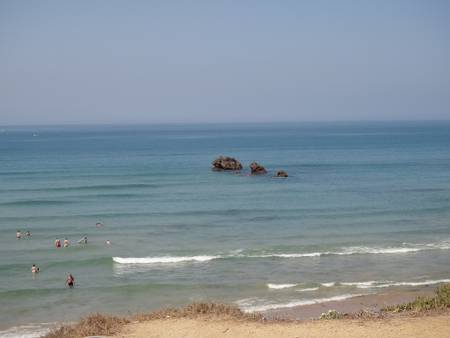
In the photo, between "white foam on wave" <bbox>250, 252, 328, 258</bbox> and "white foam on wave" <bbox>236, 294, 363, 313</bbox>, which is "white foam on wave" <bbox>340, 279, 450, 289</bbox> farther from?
"white foam on wave" <bbox>250, 252, 328, 258</bbox>

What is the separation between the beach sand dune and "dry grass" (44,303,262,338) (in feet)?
1.06

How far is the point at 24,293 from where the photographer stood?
915 inches

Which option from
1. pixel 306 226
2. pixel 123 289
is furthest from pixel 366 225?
pixel 123 289

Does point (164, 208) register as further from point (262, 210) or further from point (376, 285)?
point (376, 285)

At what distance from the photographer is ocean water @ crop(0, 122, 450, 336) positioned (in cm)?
2295

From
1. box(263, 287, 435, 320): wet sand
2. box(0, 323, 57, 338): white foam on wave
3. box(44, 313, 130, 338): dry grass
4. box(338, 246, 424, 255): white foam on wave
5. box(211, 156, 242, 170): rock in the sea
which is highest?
box(211, 156, 242, 170): rock in the sea

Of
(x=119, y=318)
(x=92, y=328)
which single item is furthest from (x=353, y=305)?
(x=92, y=328)

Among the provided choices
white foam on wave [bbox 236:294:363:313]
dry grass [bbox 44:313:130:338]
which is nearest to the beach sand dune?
dry grass [bbox 44:313:130:338]

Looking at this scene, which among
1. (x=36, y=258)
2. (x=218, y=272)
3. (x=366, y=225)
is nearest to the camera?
(x=218, y=272)

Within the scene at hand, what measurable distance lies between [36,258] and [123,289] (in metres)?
7.33

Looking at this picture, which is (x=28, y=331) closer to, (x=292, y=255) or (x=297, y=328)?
(x=297, y=328)

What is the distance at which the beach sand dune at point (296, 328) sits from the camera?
1455 centimetres

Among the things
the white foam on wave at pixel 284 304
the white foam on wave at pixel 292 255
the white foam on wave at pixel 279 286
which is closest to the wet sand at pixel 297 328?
the white foam on wave at pixel 284 304

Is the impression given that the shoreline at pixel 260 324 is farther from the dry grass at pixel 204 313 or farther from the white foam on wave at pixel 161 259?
the white foam on wave at pixel 161 259
